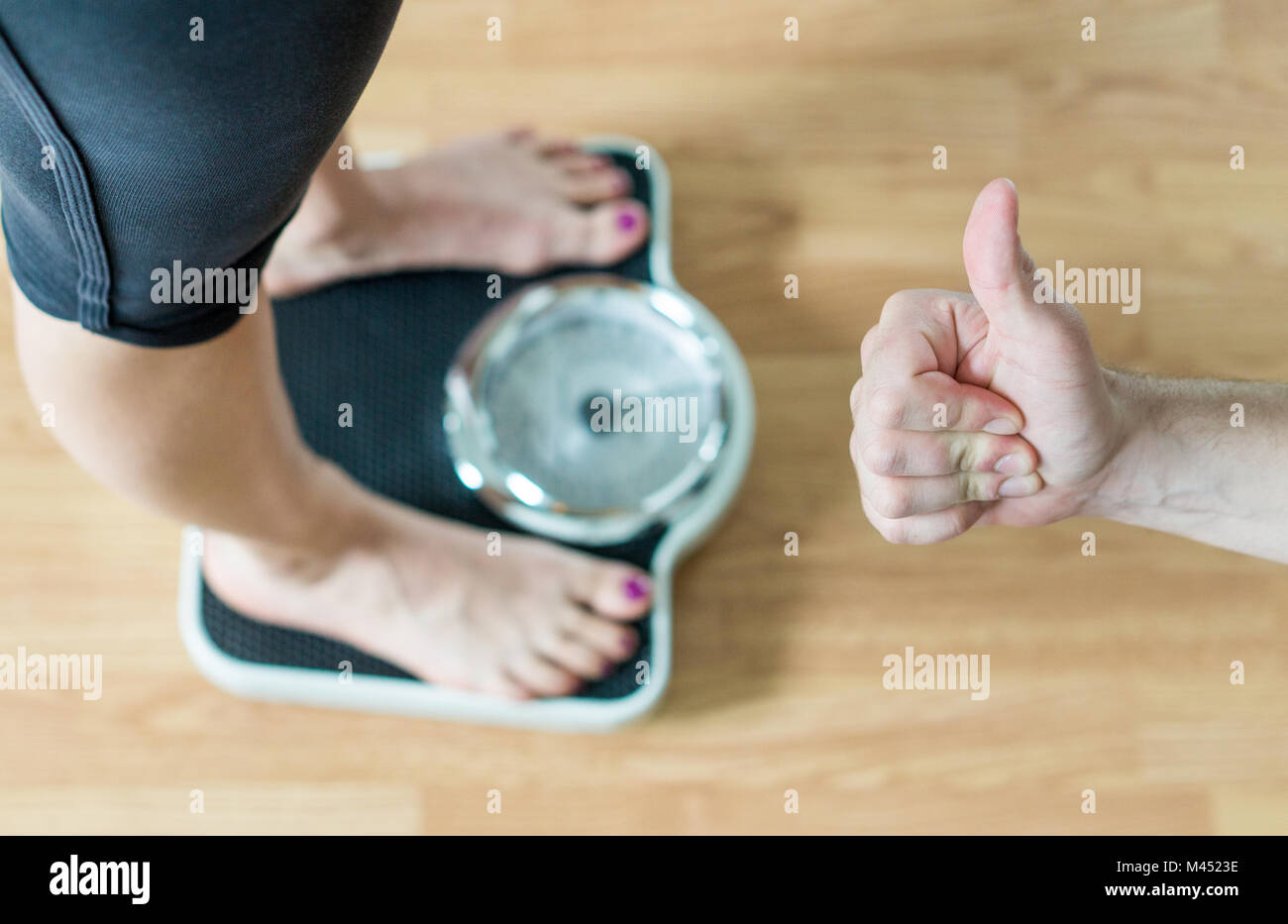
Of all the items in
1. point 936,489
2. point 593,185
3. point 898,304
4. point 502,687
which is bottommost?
point 502,687

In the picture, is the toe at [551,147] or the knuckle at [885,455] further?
the toe at [551,147]

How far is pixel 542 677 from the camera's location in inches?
39.6

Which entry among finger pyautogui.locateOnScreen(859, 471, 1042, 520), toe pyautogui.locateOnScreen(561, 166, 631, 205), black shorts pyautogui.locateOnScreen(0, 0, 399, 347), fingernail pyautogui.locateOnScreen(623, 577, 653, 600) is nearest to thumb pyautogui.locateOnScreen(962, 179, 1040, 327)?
finger pyautogui.locateOnScreen(859, 471, 1042, 520)

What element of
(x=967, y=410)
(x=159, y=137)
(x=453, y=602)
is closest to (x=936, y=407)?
(x=967, y=410)

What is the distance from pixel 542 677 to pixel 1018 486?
0.48 metres

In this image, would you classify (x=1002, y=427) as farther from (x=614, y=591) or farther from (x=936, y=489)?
(x=614, y=591)

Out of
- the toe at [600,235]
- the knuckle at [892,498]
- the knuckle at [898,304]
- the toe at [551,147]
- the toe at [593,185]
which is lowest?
the knuckle at [892,498]

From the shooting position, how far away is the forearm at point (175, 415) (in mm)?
606

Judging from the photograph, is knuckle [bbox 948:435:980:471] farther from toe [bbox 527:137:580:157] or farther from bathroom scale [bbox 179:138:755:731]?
toe [bbox 527:137:580:157]

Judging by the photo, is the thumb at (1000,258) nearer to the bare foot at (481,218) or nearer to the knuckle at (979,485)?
the knuckle at (979,485)

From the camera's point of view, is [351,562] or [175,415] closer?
[175,415]

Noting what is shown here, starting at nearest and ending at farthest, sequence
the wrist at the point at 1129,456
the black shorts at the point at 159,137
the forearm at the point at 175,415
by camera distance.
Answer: the black shorts at the point at 159,137 < the forearm at the point at 175,415 < the wrist at the point at 1129,456

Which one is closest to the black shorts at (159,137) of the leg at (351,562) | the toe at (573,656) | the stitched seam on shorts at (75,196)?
the stitched seam on shorts at (75,196)
